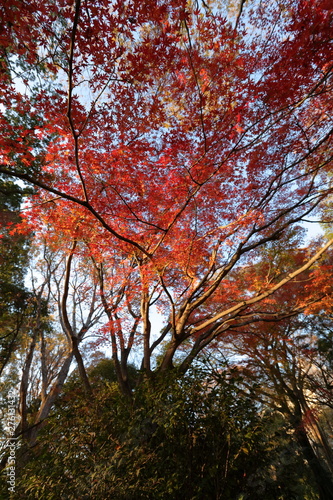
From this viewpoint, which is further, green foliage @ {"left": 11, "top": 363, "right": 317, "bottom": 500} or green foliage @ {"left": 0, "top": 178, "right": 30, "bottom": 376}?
green foliage @ {"left": 0, "top": 178, "right": 30, "bottom": 376}

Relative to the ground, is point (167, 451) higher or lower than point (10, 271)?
lower

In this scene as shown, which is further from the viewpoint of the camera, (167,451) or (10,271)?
(10,271)

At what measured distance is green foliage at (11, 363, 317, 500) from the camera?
8.81 ft

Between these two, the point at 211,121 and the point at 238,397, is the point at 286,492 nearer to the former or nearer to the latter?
the point at 238,397

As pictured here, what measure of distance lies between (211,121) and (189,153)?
833mm

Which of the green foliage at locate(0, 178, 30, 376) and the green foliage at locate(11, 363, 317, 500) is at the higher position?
the green foliage at locate(0, 178, 30, 376)

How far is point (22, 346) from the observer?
1338 centimetres

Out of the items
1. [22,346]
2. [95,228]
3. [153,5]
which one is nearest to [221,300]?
[95,228]

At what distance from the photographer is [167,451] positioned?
304 cm

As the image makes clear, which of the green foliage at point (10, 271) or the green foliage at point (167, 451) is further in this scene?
the green foliage at point (10, 271)

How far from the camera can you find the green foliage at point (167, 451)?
2686mm

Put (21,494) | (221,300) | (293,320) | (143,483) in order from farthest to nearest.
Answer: (293,320) → (221,300) → (21,494) → (143,483)

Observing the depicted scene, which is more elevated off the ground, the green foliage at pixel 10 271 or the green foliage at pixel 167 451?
the green foliage at pixel 10 271

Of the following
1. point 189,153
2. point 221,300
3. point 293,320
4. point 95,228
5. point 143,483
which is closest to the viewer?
point 143,483
